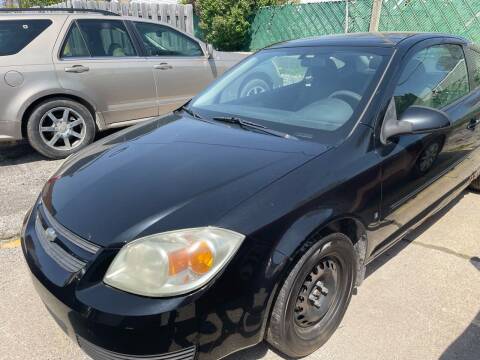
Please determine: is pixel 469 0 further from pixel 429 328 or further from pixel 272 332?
pixel 272 332

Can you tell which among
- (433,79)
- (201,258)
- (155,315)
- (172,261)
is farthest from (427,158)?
(155,315)

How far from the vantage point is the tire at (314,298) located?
185 cm

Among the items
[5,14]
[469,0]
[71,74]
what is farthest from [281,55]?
[469,0]

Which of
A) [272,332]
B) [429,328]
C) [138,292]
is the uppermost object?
[138,292]

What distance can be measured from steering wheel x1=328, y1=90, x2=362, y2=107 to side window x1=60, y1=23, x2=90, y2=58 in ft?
12.4

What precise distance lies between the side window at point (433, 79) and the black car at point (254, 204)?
2 centimetres

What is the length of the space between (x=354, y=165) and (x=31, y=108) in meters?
4.15

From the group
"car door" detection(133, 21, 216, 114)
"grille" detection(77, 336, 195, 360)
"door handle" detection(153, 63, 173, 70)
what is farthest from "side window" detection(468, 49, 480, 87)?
"door handle" detection(153, 63, 173, 70)

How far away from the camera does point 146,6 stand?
34.5 ft

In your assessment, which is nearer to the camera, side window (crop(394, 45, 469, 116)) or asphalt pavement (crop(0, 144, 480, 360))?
asphalt pavement (crop(0, 144, 480, 360))

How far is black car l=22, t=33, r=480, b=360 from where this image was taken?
63.8 inches

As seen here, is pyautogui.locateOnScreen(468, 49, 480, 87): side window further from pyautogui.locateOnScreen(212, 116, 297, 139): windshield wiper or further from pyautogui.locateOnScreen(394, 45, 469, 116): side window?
pyautogui.locateOnScreen(212, 116, 297, 139): windshield wiper

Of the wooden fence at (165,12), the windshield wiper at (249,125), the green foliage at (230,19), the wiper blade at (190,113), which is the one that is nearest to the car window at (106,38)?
the wiper blade at (190,113)

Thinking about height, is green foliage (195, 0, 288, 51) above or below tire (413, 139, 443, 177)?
above
